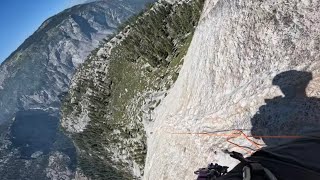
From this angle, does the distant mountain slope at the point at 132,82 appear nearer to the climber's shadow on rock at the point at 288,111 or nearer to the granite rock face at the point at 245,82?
the granite rock face at the point at 245,82

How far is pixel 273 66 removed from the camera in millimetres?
16844

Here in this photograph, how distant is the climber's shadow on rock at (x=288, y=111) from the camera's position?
13234 mm

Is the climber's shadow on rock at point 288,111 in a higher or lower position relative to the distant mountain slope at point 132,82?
lower

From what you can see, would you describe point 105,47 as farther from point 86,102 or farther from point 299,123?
point 299,123

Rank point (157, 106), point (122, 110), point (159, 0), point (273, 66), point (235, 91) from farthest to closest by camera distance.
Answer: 1. point (159, 0)
2. point (122, 110)
3. point (157, 106)
4. point (235, 91)
5. point (273, 66)

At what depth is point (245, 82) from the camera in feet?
61.1

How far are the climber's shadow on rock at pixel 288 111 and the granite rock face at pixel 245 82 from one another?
37 millimetres

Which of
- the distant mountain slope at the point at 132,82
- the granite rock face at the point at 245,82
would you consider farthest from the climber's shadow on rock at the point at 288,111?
the distant mountain slope at the point at 132,82

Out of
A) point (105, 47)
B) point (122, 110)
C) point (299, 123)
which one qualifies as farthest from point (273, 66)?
point (105, 47)

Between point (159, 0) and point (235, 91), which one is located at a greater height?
point (159, 0)

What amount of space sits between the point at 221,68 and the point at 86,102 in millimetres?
91458

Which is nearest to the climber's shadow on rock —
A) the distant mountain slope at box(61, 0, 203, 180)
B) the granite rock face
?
the granite rock face

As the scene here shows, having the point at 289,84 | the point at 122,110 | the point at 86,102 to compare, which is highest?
the point at 86,102

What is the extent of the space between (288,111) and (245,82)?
454 centimetres
